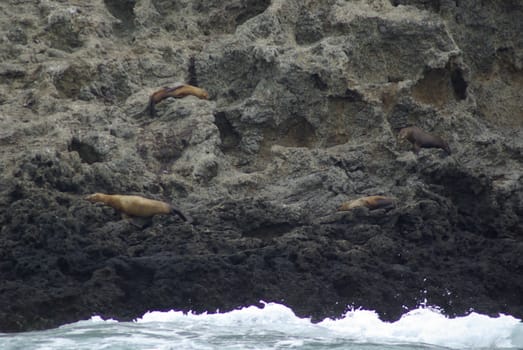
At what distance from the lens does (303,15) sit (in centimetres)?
1641

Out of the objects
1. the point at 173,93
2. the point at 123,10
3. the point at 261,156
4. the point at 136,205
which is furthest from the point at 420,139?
the point at 123,10

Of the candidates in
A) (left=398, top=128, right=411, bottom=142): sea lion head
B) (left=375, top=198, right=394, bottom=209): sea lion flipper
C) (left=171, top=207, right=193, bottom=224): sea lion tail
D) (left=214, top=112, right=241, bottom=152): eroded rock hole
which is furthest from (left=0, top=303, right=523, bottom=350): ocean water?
(left=214, top=112, right=241, bottom=152): eroded rock hole

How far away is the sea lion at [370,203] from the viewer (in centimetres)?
1416

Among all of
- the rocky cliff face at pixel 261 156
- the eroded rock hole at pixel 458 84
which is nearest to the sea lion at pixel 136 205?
the rocky cliff face at pixel 261 156

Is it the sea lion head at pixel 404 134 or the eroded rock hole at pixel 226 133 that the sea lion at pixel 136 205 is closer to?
the eroded rock hole at pixel 226 133

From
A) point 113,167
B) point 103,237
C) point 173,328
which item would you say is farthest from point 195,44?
point 173,328

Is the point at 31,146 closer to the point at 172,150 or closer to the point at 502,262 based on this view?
the point at 172,150

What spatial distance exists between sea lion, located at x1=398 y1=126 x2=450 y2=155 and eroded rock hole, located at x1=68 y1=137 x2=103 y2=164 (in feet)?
10.9

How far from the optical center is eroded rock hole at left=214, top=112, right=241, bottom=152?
1576 cm

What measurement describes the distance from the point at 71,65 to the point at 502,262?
5599 millimetres

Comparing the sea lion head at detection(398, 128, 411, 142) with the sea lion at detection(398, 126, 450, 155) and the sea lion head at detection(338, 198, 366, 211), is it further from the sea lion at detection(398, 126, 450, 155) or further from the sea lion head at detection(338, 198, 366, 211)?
the sea lion head at detection(338, 198, 366, 211)

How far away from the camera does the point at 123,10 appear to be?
17125 mm

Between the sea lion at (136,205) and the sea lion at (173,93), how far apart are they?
6.32ft

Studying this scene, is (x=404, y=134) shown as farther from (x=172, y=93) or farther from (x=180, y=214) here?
(x=180, y=214)
